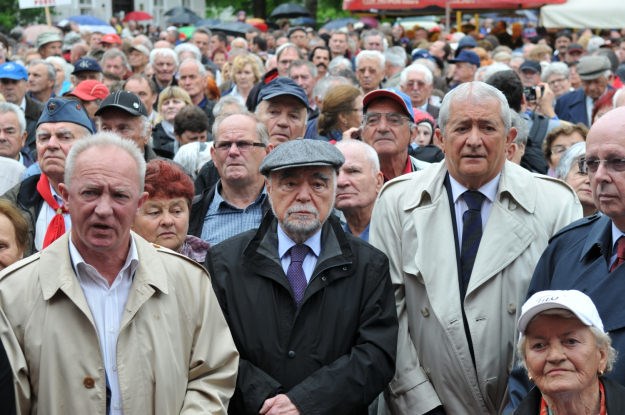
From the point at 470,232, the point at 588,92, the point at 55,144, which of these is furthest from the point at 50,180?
the point at 588,92

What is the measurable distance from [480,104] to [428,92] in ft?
21.4

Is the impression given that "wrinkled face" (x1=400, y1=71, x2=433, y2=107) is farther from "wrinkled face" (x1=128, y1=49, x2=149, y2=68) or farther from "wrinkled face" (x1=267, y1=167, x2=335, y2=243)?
"wrinkled face" (x1=267, y1=167, x2=335, y2=243)

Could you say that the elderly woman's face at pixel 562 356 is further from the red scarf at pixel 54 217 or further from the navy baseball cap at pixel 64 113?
the navy baseball cap at pixel 64 113

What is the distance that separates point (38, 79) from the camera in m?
12.4

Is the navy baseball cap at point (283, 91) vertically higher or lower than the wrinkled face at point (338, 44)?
higher

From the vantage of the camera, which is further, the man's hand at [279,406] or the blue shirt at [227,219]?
the blue shirt at [227,219]

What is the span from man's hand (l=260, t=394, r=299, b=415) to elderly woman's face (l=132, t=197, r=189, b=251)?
1.19 meters

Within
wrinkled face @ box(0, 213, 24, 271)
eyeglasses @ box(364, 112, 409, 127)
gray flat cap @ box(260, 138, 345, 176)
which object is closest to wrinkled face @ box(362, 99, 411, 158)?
eyeglasses @ box(364, 112, 409, 127)

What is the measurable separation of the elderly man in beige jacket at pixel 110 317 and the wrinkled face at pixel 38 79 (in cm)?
834

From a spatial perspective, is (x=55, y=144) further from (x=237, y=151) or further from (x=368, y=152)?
(x=368, y=152)

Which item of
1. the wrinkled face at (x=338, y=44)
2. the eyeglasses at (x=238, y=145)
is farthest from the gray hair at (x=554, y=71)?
the eyeglasses at (x=238, y=145)

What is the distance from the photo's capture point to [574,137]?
26.0 feet

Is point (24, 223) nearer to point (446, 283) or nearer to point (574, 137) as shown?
point (446, 283)

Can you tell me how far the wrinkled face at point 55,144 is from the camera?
6.30 meters
